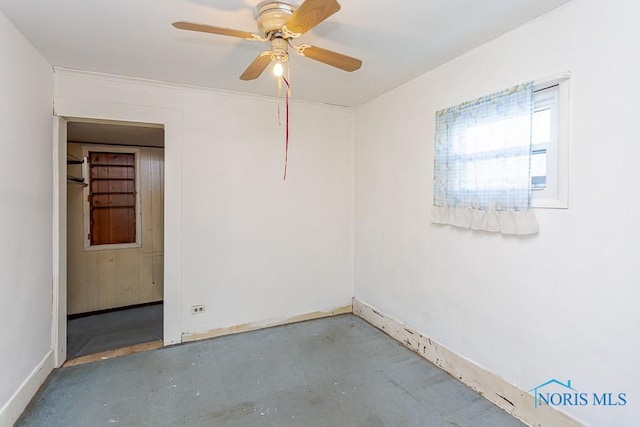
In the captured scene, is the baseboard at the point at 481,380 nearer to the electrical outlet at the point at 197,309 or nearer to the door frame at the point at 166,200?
the electrical outlet at the point at 197,309

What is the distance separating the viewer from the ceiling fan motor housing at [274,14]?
160 cm

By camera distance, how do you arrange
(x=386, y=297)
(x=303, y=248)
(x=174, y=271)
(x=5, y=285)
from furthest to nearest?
(x=303, y=248) → (x=386, y=297) → (x=174, y=271) → (x=5, y=285)

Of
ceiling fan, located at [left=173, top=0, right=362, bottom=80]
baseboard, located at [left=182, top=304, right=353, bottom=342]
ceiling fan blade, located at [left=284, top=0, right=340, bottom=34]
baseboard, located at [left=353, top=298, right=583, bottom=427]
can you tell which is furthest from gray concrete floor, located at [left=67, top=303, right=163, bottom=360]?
ceiling fan blade, located at [left=284, top=0, right=340, bottom=34]

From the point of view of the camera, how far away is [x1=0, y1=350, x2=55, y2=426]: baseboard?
183cm

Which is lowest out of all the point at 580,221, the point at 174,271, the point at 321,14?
the point at 174,271

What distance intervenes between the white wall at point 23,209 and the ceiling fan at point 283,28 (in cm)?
125

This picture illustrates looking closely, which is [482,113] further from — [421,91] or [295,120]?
[295,120]

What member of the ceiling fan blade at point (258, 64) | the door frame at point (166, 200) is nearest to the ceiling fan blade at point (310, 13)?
the ceiling fan blade at point (258, 64)

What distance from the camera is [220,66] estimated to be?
249 cm

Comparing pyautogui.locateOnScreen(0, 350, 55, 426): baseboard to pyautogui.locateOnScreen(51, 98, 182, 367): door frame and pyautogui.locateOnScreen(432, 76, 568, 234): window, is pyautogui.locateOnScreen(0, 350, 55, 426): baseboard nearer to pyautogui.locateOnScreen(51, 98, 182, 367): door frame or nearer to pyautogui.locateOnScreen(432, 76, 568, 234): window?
pyautogui.locateOnScreen(51, 98, 182, 367): door frame

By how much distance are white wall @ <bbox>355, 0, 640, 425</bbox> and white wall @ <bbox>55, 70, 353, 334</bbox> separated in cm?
101

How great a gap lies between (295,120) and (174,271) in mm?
1898

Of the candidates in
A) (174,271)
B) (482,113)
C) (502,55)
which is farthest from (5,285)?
(502,55)

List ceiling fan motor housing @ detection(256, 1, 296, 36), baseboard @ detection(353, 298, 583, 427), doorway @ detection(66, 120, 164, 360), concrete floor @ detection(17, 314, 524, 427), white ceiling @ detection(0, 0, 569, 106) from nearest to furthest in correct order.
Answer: ceiling fan motor housing @ detection(256, 1, 296, 36) < white ceiling @ detection(0, 0, 569, 106) < baseboard @ detection(353, 298, 583, 427) < concrete floor @ detection(17, 314, 524, 427) < doorway @ detection(66, 120, 164, 360)
